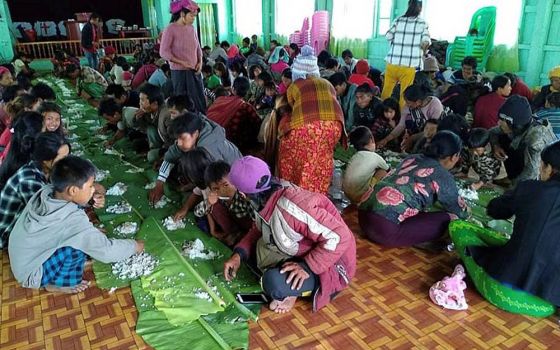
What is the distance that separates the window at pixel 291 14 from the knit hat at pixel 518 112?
8.00 meters

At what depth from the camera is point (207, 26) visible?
44.3 ft

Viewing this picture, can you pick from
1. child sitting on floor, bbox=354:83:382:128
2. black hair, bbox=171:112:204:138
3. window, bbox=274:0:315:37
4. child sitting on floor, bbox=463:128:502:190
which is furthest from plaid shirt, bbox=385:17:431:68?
window, bbox=274:0:315:37

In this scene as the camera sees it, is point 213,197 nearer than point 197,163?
Yes


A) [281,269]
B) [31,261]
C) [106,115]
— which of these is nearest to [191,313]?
[281,269]

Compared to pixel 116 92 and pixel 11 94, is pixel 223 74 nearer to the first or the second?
pixel 116 92

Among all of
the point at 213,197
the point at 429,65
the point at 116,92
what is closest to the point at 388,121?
the point at 429,65

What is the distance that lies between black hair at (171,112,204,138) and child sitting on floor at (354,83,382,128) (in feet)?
7.10

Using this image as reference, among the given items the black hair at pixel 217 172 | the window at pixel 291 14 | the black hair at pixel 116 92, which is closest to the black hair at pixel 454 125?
the black hair at pixel 217 172

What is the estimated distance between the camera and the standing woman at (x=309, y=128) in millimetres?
2873

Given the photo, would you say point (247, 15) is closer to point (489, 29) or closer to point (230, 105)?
point (489, 29)

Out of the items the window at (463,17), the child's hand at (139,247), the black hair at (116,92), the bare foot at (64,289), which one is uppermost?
the window at (463,17)

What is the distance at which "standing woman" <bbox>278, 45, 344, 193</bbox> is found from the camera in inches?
113

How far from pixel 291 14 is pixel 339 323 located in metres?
10.5

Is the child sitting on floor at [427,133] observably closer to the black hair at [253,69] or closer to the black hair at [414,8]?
the black hair at [414,8]
